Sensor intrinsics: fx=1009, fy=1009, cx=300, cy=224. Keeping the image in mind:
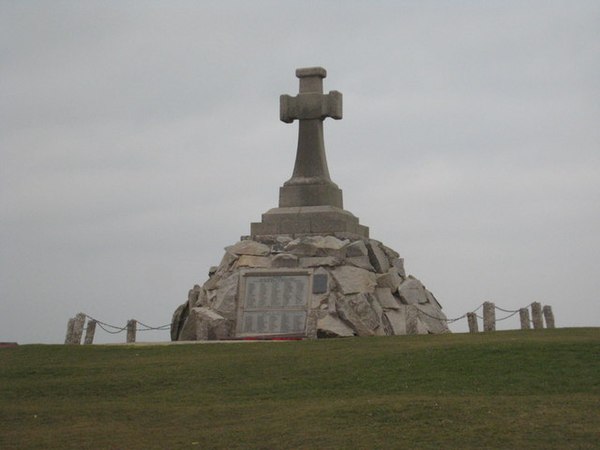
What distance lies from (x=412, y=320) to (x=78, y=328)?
7.15m

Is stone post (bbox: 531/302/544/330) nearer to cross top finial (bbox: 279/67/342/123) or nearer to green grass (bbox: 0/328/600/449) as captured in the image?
green grass (bbox: 0/328/600/449)

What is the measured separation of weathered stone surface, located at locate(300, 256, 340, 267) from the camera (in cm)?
2152

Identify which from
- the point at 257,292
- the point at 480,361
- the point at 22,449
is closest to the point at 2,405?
the point at 22,449

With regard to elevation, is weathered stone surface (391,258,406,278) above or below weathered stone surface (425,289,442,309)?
Answer: above

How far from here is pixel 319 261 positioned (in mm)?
21594

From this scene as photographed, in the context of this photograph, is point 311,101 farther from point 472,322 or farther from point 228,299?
point 472,322

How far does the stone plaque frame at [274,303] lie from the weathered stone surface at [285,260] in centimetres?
40

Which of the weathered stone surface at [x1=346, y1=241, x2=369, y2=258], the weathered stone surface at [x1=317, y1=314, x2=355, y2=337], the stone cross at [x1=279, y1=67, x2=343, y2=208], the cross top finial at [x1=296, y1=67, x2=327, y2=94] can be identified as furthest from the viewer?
the cross top finial at [x1=296, y1=67, x2=327, y2=94]

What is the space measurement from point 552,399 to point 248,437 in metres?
3.87

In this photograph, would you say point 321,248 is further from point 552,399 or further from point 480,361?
point 552,399

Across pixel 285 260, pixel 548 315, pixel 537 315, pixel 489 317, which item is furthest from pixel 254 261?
pixel 548 315

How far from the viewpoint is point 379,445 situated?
10570 millimetres

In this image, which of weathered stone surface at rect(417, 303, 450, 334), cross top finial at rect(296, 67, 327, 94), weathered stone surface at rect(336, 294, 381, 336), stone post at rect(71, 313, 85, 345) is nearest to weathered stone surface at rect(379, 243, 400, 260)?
weathered stone surface at rect(417, 303, 450, 334)

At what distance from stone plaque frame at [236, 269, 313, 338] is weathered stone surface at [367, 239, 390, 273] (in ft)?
6.50
